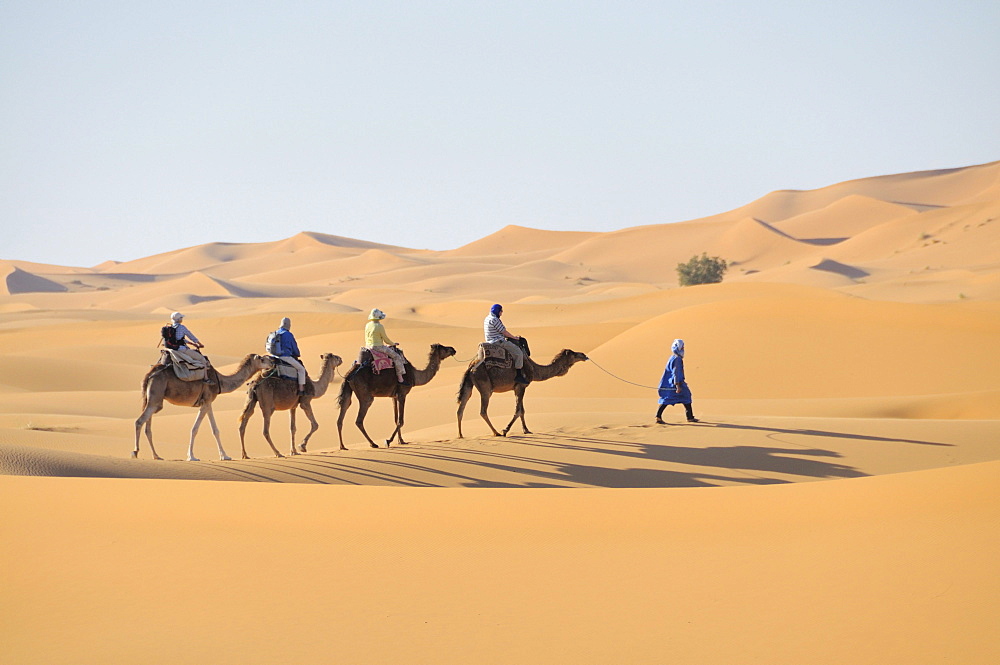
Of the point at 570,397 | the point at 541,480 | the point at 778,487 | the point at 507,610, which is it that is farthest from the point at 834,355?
the point at 507,610

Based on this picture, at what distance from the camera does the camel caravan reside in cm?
1402

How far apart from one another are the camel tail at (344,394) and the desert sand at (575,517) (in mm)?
911

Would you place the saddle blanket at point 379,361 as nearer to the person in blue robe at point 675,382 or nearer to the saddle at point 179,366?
the saddle at point 179,366

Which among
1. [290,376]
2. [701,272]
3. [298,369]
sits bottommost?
[290,376]

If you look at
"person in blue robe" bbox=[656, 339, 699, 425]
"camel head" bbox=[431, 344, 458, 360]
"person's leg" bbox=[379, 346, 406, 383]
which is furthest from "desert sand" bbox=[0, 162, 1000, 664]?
"camel head" bbox=[431, 344, 458, 360]

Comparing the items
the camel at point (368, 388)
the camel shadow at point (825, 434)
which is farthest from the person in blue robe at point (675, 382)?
the camel at point (368, 388)

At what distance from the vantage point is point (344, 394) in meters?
14.9

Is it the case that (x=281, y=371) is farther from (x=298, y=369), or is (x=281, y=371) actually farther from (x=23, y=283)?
(x=23, y=283)

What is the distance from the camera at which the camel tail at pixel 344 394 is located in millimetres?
14898

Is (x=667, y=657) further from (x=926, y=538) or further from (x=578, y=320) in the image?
(x=578, y=320)

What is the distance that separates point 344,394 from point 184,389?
2.44m

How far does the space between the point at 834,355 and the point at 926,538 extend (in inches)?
775

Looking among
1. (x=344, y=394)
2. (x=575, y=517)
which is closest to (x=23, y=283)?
(x=344, y=394)

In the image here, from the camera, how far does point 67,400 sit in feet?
82.3
